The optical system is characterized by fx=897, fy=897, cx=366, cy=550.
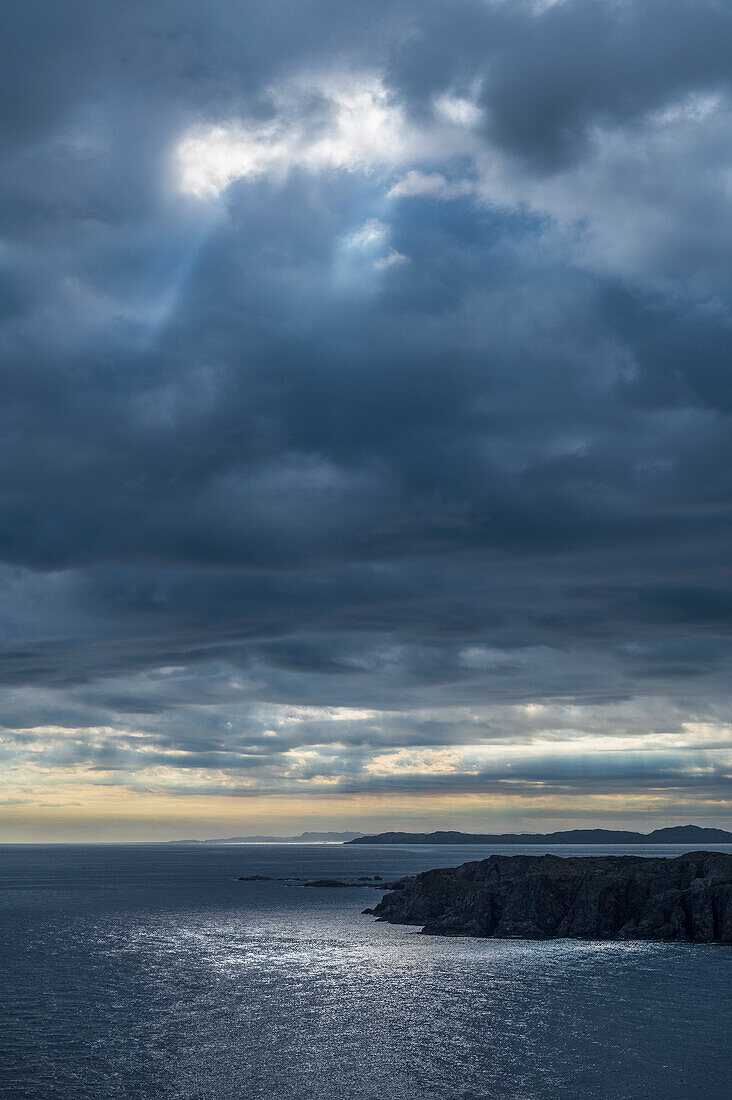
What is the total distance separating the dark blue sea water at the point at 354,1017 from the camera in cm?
4938

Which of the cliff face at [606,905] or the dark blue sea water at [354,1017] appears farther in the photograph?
the cliff face at [606,905]

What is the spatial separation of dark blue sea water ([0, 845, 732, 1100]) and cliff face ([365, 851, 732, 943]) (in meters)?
6.48

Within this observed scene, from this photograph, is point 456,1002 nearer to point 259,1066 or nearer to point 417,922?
point 259,1066

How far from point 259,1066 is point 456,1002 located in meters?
22.8

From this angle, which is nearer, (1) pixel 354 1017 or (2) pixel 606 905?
(1) pixel 354 1017

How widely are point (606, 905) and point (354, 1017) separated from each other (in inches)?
2261

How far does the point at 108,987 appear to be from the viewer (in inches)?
2992

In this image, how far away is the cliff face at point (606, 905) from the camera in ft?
355

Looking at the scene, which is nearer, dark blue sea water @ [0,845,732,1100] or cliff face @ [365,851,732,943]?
dark blue sea water @ [0,845,732,1100]

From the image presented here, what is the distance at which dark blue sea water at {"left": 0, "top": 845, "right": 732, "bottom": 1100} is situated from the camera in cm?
4938

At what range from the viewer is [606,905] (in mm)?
112500

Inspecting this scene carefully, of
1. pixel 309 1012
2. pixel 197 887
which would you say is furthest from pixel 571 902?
pixel 197 887

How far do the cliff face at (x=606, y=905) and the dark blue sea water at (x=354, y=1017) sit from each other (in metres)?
6.48

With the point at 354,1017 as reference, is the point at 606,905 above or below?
below
